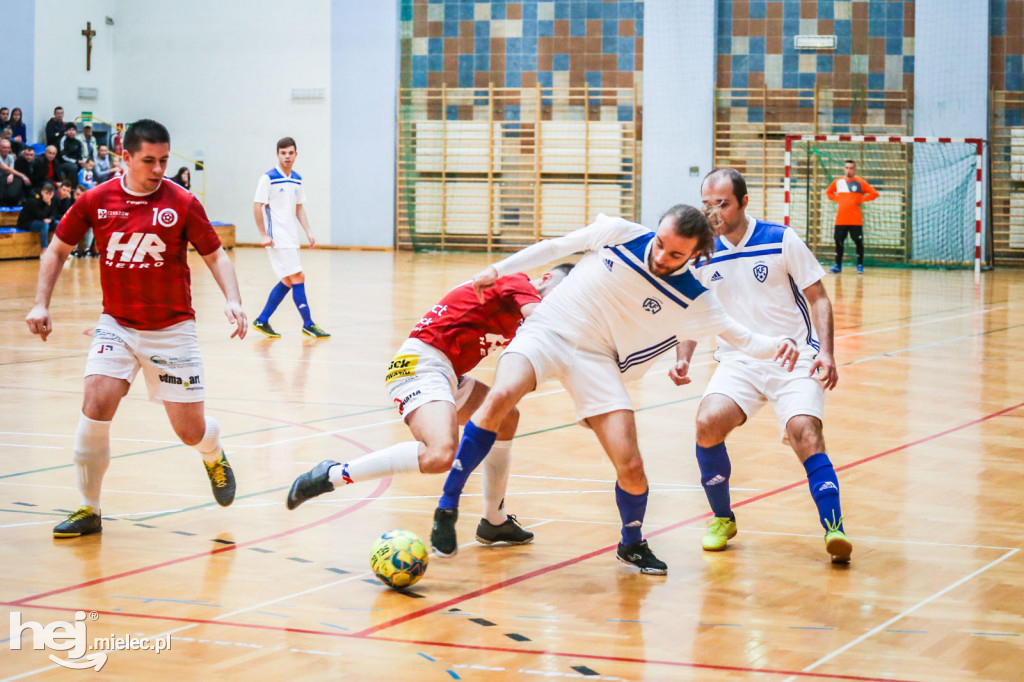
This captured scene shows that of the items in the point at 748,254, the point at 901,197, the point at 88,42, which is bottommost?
the point at 748,254

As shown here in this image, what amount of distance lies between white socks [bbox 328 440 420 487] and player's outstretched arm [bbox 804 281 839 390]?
1.72m

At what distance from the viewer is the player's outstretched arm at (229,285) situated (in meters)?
5.09

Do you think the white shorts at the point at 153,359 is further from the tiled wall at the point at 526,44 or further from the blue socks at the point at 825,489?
the tiled wall at the point at 526,44

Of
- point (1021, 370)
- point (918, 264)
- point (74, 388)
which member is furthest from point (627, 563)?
point (918, 264)

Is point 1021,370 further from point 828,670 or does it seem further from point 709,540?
point 828,670

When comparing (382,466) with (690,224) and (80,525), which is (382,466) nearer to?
(80,525)

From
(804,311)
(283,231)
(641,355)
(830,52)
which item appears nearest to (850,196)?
(830,52)

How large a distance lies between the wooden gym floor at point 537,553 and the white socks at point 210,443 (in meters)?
0.28

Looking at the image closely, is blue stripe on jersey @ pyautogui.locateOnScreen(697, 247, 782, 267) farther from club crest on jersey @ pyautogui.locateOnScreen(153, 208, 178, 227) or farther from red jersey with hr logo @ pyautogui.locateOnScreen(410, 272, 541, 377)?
club crest on jersey @ pyautogui.locateOnScreen(153, 208, 178, 227)

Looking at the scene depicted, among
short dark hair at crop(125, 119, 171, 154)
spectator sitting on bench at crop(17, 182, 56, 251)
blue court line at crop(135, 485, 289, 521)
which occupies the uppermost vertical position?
spectator sitting on bench at crop(17, 182, 56, 251)

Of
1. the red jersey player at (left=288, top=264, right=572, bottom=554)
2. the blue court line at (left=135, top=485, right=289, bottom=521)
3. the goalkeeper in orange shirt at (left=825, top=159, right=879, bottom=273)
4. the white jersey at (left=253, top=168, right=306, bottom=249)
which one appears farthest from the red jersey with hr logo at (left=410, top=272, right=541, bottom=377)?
the goalkeeper in orange shirt at (left=825, top=159, right=879, bottom=273)

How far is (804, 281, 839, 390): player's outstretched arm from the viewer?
4.99 metres

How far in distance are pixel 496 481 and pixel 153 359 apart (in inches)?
61.6

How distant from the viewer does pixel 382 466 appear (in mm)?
4770
